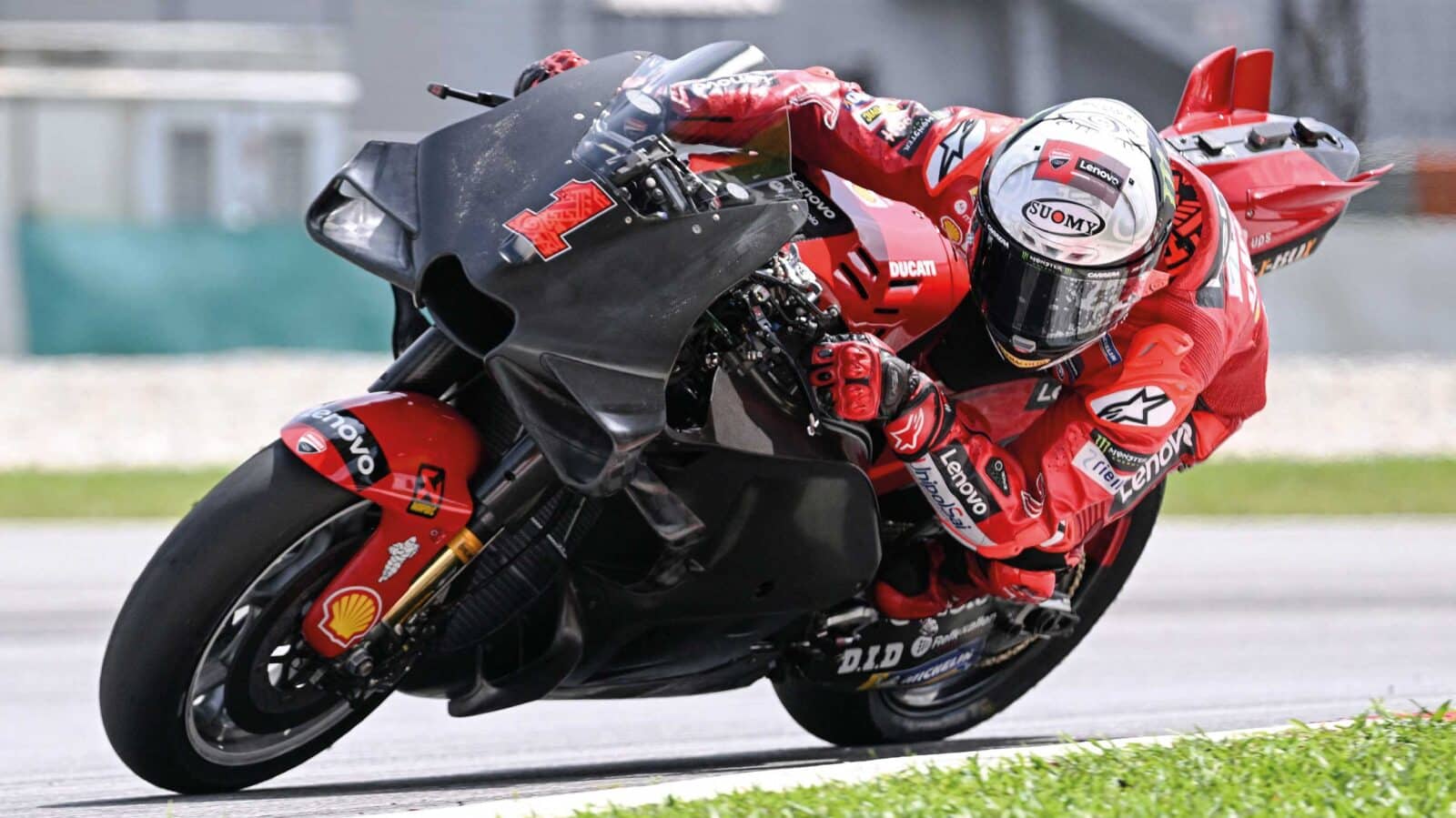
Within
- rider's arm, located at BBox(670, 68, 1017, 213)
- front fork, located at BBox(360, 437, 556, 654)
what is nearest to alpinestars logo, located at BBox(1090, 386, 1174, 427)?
rider's arm, located at BBox(670, 68, 1017, 213)

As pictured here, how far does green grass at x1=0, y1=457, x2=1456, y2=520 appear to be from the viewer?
11211 mm

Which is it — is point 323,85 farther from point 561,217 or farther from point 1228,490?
point 561,217

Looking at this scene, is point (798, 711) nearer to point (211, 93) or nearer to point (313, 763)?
point (313, 763)

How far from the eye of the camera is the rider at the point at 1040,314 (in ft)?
13.0

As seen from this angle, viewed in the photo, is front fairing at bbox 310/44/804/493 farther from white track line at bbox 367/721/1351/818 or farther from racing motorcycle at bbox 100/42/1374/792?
white track line at bbox 367/721/1351/818

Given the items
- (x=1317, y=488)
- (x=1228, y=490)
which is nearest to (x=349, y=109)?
(x=1228, y=490)

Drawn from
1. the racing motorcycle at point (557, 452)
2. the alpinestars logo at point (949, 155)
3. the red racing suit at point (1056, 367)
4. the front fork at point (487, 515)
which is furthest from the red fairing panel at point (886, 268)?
the front fork at point (487, 515)

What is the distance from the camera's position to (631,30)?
18.9 metres

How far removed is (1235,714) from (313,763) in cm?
272

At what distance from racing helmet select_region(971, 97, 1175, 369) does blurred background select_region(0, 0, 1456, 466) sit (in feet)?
25.5

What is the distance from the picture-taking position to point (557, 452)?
356 cm

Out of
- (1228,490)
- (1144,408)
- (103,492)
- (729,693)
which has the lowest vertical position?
(103,492)

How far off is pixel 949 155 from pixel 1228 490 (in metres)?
8.47

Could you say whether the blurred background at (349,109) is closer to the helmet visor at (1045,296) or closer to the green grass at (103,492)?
the green grass at (103,492)
